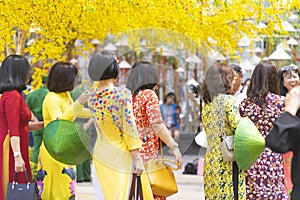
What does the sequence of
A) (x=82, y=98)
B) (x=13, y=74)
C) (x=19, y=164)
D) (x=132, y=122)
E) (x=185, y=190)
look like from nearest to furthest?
1. (x=132, y=122)
2. (x=82, y=98)
3. (x=19, y=164)
4. (x=13, y=74)
5. (x=185, y=190)

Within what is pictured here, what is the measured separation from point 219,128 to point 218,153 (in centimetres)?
21

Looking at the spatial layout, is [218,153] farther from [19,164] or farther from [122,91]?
[19,164]

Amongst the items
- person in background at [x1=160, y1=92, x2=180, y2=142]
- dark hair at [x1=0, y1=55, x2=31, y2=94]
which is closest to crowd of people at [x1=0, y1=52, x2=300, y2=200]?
dark hair at [x1=0, y1=55, x2=31, y2=94]

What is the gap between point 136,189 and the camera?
22.2 ft

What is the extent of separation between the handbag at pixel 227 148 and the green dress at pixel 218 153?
0.22ft

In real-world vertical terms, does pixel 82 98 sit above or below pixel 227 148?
above

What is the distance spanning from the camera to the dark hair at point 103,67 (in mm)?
6605

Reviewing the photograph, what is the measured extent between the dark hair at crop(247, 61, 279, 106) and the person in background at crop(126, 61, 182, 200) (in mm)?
877

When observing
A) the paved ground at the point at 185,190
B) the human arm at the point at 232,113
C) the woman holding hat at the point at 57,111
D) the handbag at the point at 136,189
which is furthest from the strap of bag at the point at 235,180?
the paved ground at the point at 185,190

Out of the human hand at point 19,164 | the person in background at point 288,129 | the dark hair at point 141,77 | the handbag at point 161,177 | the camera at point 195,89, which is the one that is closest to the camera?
the person in background at point 288,129

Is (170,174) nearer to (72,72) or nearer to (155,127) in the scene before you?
(155,127)

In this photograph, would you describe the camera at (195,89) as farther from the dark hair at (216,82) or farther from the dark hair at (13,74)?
the dark hair at (13,74)

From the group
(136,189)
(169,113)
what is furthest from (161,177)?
(169,113)

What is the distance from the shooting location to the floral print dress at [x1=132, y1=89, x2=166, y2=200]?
698cm
